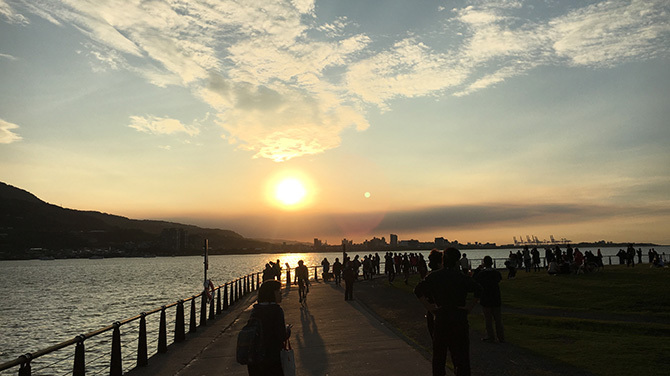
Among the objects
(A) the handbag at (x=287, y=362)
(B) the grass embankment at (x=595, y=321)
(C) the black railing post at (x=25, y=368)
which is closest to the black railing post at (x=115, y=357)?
(C) the black railing post at (x=25, y=368)

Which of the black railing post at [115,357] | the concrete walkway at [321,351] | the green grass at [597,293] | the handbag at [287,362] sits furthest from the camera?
the green grass at [597,293]

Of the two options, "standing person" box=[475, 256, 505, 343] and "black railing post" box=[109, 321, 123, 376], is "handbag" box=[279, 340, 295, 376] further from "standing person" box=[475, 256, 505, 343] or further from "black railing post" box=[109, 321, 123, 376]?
"standing person" box=[475, 256, 505, 343]

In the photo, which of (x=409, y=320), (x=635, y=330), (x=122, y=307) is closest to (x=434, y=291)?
(x=409, y=320)

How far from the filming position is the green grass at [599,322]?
402 inches

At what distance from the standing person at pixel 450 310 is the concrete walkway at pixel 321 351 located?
216 centimetres

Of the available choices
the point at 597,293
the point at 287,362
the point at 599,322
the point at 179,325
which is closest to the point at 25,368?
the point at 287,362

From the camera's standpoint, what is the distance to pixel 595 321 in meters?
15.6

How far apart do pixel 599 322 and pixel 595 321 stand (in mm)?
176

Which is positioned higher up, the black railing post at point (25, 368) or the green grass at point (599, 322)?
the black railing post at point (25, 368)

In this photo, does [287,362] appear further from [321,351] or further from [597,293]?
[597,293]

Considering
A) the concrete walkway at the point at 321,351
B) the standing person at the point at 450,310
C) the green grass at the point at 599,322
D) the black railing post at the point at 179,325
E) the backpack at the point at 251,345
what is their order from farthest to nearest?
the black railing post at the point at 179,325 → the green grass at the point at 599,322 → the concrete walkway at the point at 321,351 → the standing person at the point at 450,310 → the backpack at the point at 251,345

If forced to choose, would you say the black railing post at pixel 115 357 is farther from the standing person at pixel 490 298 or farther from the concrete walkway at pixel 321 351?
the standing person at pixel 490 298

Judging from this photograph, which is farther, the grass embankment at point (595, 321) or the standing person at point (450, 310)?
the grass embankment at point (595, 321)

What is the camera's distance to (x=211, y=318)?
64.6 ft
